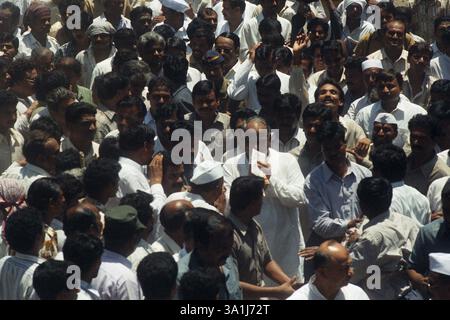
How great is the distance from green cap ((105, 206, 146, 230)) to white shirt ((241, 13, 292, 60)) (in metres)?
6.11

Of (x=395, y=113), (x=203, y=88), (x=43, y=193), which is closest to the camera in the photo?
(x=43, y=193)

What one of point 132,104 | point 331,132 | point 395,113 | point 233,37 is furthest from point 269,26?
point 331,132

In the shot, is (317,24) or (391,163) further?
(317,24)

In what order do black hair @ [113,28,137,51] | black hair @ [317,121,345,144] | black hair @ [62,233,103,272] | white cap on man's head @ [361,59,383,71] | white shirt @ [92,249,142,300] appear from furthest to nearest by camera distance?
black hair @ [113,28,137,51] < white cap on man's head @ [361,59,383,71] < black hair @ [317,121,345,144] < white shirt @ [92,249,142,300] < black hair @ [62,233,103,272]

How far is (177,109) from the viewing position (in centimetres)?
1121

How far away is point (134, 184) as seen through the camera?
9.90 metres

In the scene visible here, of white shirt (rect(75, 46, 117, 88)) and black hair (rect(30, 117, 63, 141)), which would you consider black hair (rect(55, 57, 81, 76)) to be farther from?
black hair (rect(30, 117, 63, 141))

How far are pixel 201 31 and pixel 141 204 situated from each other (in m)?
4.71

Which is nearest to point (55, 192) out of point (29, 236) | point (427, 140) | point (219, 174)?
point (29, 236)

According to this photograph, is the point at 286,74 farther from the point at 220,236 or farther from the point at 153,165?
the point at 220,236

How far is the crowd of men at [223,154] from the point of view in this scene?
27.5 feet

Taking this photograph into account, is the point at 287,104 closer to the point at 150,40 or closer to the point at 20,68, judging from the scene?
the point at 150,40

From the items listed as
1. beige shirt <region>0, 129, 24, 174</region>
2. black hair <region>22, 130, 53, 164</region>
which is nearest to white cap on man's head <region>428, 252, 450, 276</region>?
black hair <region>22, 130, 53, 164</region>

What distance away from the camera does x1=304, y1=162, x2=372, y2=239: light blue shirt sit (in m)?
10.1
